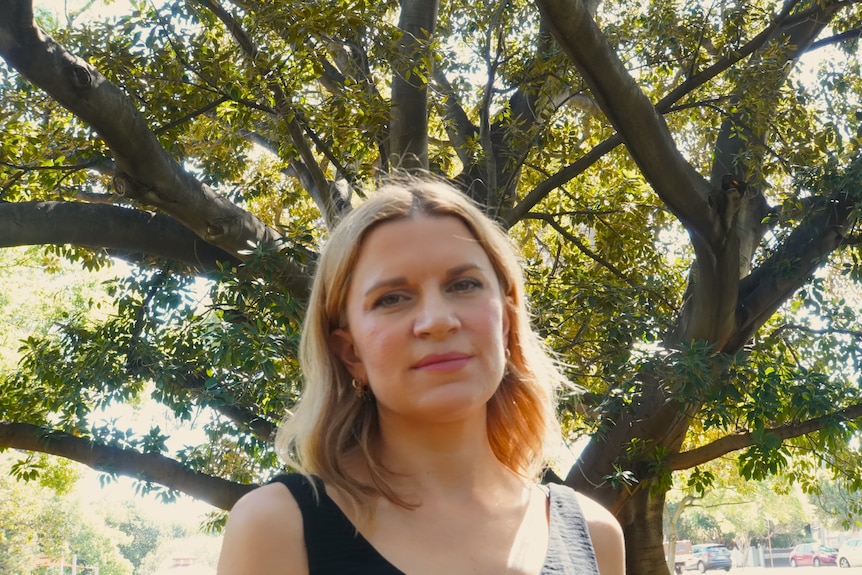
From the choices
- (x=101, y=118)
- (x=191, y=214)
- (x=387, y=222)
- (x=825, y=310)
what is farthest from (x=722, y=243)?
(x=387, y=222)

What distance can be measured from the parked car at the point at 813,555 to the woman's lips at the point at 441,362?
168 feet

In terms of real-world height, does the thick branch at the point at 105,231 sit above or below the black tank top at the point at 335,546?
above

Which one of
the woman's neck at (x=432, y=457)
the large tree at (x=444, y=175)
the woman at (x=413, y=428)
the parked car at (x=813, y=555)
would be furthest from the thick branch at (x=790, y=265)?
the parked car at (x=813, y=555)

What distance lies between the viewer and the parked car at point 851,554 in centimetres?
4388

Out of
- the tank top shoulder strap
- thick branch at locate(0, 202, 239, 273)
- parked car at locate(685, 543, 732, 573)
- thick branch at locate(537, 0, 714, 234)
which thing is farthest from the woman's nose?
parked car at locate(685, 543, 732, 573)

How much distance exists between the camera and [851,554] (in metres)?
44.4

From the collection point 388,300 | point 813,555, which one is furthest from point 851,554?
point 388,300

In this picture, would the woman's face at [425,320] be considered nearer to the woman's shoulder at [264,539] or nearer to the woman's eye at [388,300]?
the woman's eye at [388,300]

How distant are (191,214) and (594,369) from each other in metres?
3.41

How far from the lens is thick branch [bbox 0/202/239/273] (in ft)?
18.4

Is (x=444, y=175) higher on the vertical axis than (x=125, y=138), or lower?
higher

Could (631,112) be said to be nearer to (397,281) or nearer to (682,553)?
(397,281)

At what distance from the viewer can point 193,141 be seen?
26.9 ft

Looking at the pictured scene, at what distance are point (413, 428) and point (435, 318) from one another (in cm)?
24
